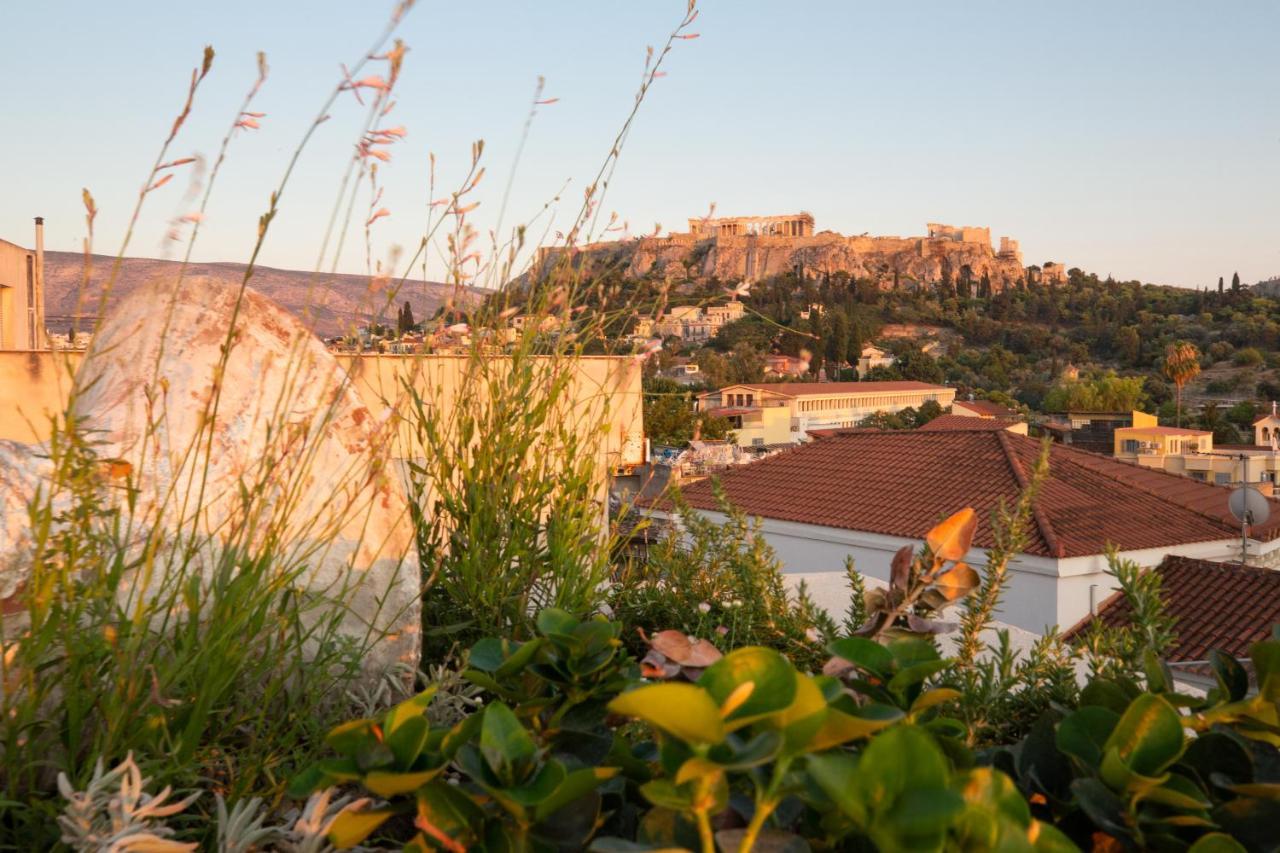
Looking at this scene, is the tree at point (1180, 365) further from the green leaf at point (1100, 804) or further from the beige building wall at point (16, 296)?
the green leaf at point (1100, 804)

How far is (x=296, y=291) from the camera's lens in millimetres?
2441

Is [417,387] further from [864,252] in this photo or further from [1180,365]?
[864,252]

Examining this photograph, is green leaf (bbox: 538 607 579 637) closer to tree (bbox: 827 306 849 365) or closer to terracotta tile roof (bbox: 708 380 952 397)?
terracotta tile roof (bbox: 708 380 952 397)

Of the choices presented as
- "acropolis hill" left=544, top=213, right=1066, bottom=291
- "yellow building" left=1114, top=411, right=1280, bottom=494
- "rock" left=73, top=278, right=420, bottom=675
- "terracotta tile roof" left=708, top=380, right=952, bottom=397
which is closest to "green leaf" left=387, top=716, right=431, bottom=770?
"rock" left=73, top=278, right=420, bottom=675

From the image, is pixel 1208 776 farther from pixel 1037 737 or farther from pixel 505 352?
pixel 505 352

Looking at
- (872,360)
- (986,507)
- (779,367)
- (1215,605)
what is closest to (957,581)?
(1215,605)

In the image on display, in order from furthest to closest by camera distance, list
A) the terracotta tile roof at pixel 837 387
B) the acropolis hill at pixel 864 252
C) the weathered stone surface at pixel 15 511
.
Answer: the acropolis hill at pixel 864 252 < the terracotta tile roof at pixel 837 387 < the weathered stone surface at pixel 15 511

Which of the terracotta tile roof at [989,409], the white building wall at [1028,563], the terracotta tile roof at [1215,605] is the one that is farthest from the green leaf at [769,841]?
the terracotta tile roof at [989,409]

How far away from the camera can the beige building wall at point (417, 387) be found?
2.16m

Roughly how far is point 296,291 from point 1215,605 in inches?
525

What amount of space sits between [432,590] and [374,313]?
72 cm

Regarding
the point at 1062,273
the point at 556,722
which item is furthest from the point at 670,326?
the point at 1062,273

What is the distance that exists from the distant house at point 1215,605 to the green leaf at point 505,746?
1204 cm

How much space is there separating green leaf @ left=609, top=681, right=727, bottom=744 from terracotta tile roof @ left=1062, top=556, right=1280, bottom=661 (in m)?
12.1
